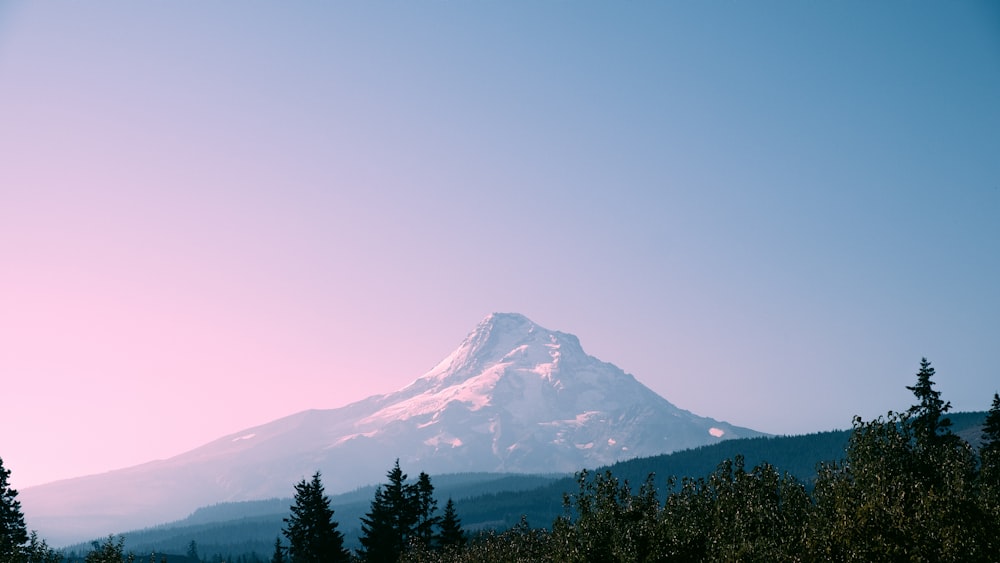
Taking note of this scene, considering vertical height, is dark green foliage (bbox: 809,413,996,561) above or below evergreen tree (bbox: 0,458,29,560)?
below

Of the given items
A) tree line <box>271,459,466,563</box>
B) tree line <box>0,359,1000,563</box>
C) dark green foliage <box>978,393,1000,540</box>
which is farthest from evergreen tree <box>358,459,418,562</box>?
dark green foliage <box>978,393,1000,540</box>

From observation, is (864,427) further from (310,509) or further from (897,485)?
(310,509)

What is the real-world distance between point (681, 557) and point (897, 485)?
472 inches

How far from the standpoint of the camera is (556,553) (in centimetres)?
5228

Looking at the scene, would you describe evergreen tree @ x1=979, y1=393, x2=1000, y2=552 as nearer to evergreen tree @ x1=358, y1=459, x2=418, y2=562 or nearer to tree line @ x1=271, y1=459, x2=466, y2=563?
tree line @ x1=271, y1=459, x2=466, y2=563

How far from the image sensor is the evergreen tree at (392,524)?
93188 mm

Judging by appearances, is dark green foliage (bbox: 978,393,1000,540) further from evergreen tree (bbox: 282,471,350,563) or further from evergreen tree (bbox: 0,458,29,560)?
evergreen tree (bbox: 0,458,29,560)

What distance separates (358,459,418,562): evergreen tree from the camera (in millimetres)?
93188

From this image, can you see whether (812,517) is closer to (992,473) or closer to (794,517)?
(794,517)

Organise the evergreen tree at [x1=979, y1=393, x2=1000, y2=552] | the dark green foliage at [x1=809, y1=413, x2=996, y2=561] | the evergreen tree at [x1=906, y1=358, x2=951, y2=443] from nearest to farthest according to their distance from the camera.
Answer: the dark green foliage at [x1=809, y1=413, x2=996, y2=561], the evergreen tree at [x1=979, y1=393, x2=1000, y2=552], the evergreen tree at [x1=906, y1=358, x2=951, y2=443]

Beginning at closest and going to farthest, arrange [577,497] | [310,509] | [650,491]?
1. [577,497]
2. [650,491]
3. [310,509]

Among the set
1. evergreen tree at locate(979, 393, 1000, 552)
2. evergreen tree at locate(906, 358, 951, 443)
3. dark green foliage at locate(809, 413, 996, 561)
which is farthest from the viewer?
evergreen tree at locate(906, 358, 951, 443)

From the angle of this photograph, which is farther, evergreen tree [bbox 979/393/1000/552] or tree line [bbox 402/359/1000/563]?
evergreen tree [bbox 979/393/1000/552]

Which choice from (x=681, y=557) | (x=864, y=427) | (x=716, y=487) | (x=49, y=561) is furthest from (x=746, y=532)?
(x=49, y=561)
